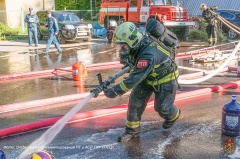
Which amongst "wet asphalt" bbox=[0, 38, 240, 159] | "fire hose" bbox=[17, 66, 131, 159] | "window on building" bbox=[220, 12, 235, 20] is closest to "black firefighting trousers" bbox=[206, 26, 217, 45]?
"window on building" bbox=[220, 12, 235, 20]

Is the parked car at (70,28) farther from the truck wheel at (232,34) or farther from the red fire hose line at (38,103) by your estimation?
the red fire hose line at (38,103)

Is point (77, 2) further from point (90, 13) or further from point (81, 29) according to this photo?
point (81, 29)

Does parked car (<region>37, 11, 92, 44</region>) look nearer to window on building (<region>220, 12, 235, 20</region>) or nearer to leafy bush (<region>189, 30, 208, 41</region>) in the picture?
leafy bush (<region>189, 30, 208, 41</region>)

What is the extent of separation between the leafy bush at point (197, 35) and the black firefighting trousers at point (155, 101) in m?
15.5

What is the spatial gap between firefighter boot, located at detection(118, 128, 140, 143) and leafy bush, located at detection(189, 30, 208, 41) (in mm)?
15569

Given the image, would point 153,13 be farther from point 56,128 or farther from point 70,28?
point 56,128

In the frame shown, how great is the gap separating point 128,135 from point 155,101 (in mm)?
606

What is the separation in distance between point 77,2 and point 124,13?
1730 centimetres

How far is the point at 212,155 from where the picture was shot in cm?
425

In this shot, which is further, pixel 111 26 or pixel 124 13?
pixel 124 13

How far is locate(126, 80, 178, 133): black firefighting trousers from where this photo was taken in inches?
179

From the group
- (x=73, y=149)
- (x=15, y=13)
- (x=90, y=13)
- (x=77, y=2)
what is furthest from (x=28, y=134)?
(x=77, y=2)

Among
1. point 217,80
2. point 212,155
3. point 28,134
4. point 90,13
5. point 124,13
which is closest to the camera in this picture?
point 212,155

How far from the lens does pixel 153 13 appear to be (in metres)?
18.6
